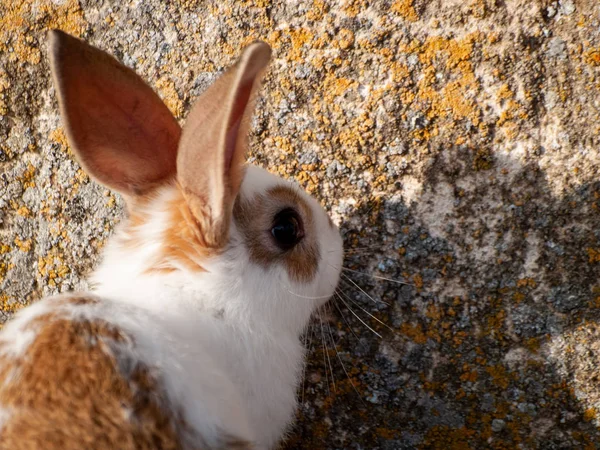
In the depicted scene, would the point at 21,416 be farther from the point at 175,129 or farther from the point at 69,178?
the point at 69,178

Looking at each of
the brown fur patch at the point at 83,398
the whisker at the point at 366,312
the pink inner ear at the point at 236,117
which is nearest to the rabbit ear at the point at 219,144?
the pink inner ear at the point at 236,117

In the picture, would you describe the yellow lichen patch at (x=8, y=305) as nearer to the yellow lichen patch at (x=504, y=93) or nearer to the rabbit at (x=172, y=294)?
the rabbit at (x=172, y=294)

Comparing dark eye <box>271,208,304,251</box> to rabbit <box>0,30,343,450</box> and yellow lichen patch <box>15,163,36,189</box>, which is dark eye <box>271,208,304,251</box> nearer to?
rabbit <box>0,30,343,450</box>

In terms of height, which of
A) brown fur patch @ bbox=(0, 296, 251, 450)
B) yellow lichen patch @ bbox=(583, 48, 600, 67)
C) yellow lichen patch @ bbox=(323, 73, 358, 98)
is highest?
yellow lichen patch @ bbox=(583, 48, 600, 67)

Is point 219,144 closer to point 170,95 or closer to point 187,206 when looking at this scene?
point 187,206

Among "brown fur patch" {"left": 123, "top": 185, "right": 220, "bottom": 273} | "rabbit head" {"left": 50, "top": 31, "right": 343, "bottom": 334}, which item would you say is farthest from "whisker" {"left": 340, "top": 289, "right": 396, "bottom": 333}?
"brown fur patch" {"left": 123, "top": 185, "right": 220, "bottom": 273}

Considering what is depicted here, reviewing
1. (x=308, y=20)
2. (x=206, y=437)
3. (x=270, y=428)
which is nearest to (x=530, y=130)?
(x=308, y=20)

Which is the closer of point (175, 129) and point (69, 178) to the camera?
point (175, 129)
